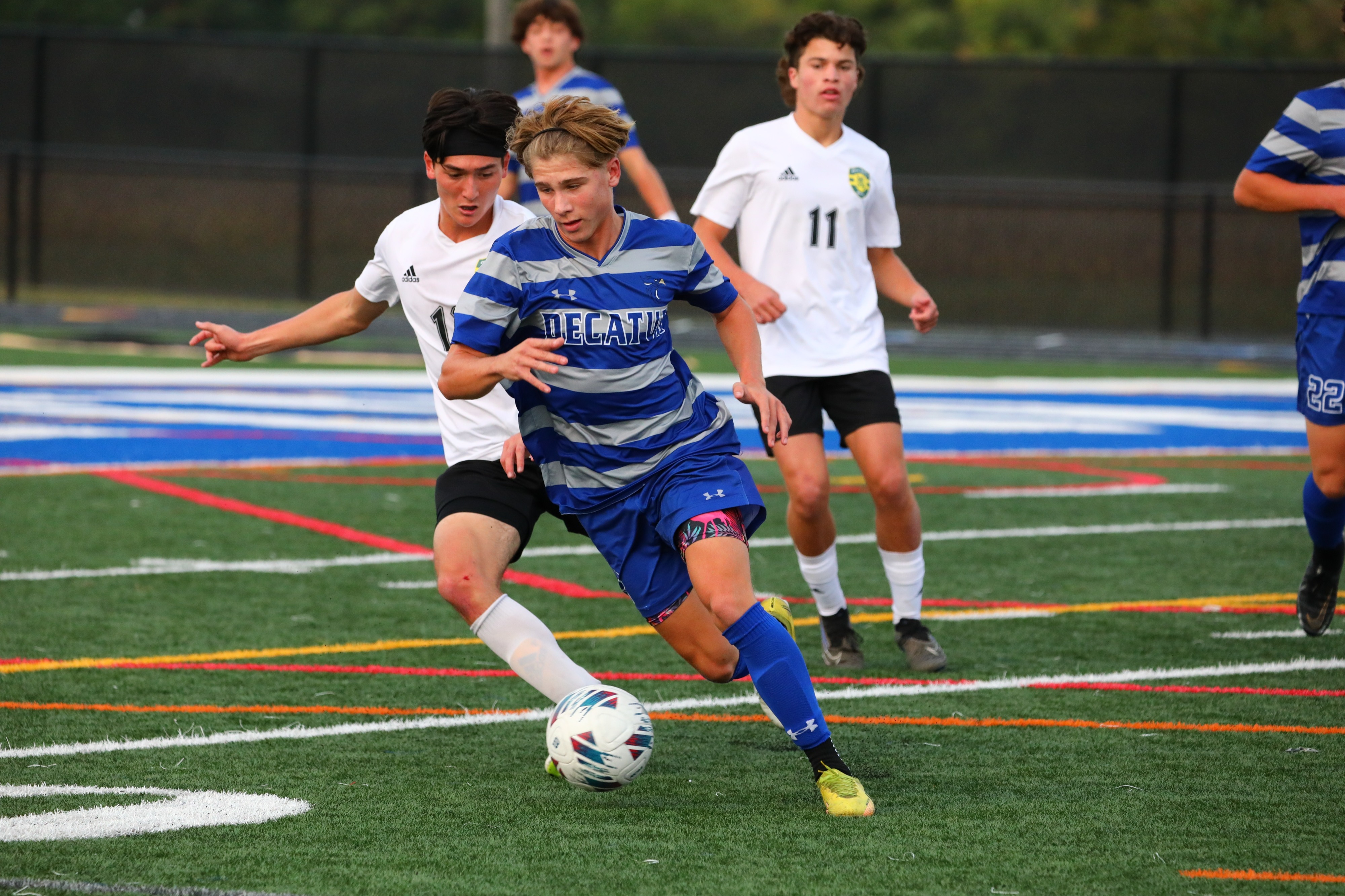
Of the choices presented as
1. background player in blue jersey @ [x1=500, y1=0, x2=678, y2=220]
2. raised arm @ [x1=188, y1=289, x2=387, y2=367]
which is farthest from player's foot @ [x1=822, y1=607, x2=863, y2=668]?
background player in blue jersey @ [x1=500, y1=0, x2=678, y2=220]

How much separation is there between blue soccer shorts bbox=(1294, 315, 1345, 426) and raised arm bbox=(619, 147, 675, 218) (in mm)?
3924

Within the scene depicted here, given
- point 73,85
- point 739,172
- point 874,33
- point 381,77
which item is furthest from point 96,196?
point 874,33

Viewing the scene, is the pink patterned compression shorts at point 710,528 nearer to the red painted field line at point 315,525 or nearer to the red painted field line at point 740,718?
the red painted field line at point 740,718

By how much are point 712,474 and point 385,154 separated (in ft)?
73.2

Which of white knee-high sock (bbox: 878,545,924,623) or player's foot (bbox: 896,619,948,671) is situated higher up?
white knee-high sock (bbox: 878,545,924,623)

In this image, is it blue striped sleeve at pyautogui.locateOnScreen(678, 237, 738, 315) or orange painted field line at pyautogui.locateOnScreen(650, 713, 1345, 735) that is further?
orange painted field line at pyautogui.locateOnScreen(650, 713, 1345, 735)

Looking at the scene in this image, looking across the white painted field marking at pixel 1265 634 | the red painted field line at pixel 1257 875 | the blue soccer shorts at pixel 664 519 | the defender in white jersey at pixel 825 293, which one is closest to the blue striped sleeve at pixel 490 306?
the blue soccer shorts at pixel 664 519

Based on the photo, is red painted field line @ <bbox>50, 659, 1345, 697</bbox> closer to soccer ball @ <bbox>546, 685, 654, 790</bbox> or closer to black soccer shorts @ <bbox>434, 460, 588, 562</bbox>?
black soccer shorts @ <bbox>434, 460, 588, 562</bbox>

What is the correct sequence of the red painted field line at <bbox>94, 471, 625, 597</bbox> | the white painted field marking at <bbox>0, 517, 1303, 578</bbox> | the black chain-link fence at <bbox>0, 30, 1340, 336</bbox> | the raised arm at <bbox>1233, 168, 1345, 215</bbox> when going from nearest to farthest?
1. the raised arm at <bbox>1233, 168, 1345, 215</bbox>
2. the red painted field line at <bbox>94, 471, 625, 597</bbox>
3. the white painted field marking at <bbox>0, 517, 1303, 578</bbox>
4. the black chain-link fence at <bbox>0, 30, 1340, 336</bbox>

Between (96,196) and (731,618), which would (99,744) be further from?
(96,196)

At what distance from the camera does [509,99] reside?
5.50 m

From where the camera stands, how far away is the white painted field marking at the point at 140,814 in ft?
14.5

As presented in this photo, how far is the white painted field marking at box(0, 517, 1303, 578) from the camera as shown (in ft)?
26.8

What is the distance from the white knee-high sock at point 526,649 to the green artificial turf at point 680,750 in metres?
0.26
